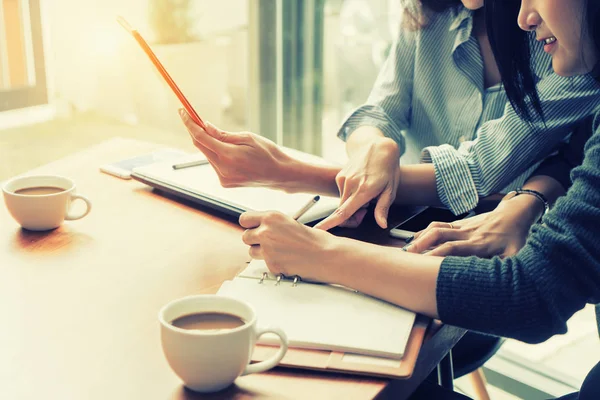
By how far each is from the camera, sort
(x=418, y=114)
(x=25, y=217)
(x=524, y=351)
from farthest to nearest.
Answer: (x=524, y=351)
(x=418, y=114)
(x=25, y=217)

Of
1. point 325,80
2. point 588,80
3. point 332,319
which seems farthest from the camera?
point 325,80

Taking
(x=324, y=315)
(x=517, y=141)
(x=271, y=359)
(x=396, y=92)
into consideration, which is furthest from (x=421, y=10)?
(x=271, y=359)

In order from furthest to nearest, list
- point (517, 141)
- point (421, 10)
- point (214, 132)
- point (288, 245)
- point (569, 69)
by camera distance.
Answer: point (421, 10), point (517, 141), point (214, 132), point (569, 69), point (288, 245)

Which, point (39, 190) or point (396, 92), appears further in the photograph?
point (396, 92)

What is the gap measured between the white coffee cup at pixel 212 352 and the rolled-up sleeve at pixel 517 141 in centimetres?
60

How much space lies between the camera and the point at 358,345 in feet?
2.23

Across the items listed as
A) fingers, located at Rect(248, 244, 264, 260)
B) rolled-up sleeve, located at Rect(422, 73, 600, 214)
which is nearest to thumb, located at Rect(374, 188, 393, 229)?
rolled-up sleeve, located at Rect(422, 73, 600, 214)

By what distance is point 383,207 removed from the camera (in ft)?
3.47

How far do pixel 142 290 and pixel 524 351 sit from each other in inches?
56.6

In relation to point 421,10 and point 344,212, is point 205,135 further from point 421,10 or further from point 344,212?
point 421,10

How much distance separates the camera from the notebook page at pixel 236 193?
1059 millimetres

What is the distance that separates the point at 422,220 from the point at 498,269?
0.29 metres

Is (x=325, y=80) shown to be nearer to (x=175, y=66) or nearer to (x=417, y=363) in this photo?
(x=175, y=66)

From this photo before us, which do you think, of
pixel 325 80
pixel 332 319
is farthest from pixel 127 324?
pixel 325 80
